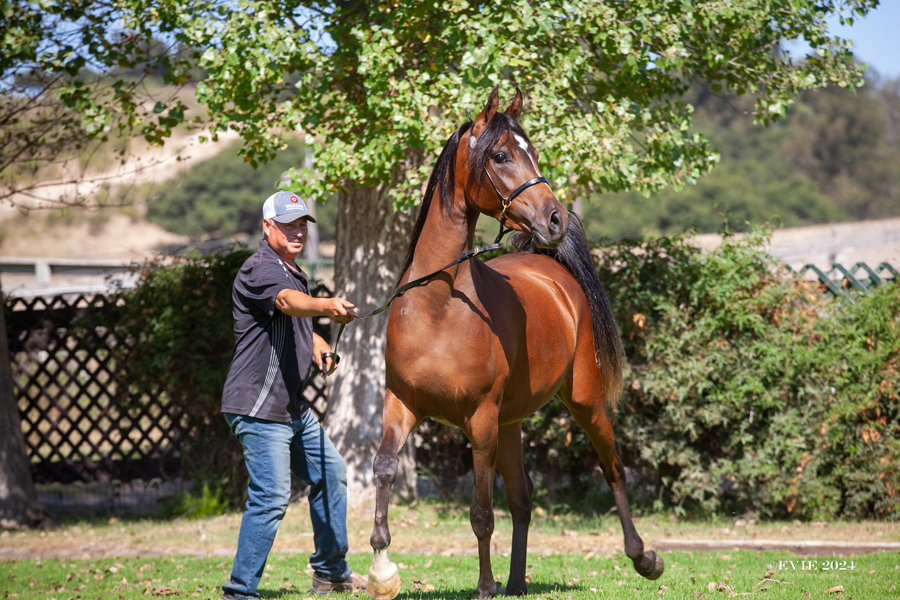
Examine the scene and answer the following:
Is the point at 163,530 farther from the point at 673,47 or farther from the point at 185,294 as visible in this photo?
the point at 673,47

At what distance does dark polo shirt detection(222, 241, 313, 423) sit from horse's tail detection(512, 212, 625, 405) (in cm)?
171

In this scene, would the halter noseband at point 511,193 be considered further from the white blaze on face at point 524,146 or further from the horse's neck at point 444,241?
the horse's neck at point 444,241

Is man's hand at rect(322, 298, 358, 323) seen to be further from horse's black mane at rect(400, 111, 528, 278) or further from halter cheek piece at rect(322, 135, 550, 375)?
horse's black mane at rect(400, 111, 528, 278)

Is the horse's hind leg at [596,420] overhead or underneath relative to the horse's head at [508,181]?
underneath

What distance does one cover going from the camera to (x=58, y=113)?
791cm

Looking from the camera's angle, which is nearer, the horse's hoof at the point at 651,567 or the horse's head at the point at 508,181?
the horse's head at the point at 508,181

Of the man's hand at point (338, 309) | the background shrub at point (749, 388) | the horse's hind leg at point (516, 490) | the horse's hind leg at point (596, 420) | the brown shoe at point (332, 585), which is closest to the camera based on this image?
the man's hand at point (338, 309)

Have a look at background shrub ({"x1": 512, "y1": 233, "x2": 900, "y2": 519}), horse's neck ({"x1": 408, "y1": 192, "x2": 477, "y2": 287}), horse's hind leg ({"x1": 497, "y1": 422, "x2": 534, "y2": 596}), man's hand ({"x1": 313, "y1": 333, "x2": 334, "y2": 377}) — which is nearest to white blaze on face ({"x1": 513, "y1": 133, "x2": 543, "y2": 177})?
horse's neck ({"x1": 408, "y1": 192, "x2": 477, "y2": 287})

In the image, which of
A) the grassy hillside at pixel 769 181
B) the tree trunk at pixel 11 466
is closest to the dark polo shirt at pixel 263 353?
the tree trunk at pixel 11 466

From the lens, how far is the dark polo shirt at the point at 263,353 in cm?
404

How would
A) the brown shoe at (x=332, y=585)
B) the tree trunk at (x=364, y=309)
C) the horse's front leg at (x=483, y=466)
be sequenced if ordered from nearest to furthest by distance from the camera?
the horse's front leg at (x=483, y=466), the brown shoe at (x=332, y=585), the tree trunk at (x=364, y=309)

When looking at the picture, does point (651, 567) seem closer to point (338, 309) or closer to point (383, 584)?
point (383, 584)

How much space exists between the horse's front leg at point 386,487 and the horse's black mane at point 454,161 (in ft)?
2.50

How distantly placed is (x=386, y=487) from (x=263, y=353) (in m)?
1.03
